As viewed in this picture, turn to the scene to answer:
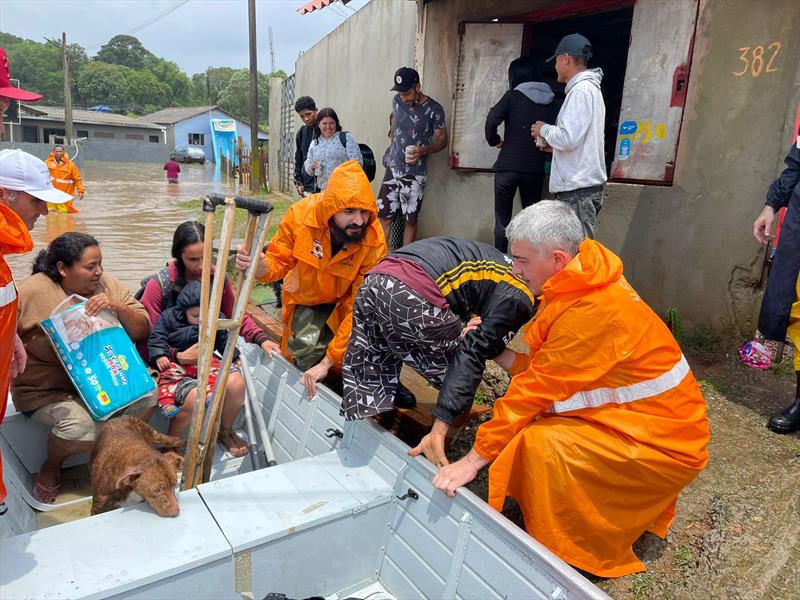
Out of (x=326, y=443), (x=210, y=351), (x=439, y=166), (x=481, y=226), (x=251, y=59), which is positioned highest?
(x=251, y=59)

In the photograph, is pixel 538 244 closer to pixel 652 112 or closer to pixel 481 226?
pixel 652 112

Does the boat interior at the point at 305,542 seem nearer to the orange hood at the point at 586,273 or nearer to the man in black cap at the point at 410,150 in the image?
the orange hood at the point at 586,273

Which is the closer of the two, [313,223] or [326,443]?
[326,443]

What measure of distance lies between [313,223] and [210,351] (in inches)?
41.3

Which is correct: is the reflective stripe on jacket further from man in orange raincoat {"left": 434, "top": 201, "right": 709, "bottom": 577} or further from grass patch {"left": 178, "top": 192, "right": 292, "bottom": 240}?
man in orange raincoat {"left": 434, "top": 201, "right": 709, "bottom": 577}

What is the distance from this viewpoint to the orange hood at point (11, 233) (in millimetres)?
1812

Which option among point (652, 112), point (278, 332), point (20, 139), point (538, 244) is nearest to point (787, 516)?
point (538, 244)

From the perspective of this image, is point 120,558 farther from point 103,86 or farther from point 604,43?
point 103,86

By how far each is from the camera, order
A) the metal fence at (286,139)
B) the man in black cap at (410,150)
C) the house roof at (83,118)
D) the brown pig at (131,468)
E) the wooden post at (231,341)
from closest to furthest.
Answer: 1. the brown pig at (131,468)
2. the wooden post at (231,341)
3. the man in black cap at (410,150)
4. the metal fence at (286,139)
5. the house roof at (83,118)

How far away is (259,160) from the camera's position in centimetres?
1908

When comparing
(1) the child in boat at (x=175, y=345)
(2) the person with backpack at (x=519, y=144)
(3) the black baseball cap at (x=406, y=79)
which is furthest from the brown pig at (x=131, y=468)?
(3) the black baseball cap at (x=406, y=79)

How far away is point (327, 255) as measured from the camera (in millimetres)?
3172

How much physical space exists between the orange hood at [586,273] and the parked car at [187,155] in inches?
1733

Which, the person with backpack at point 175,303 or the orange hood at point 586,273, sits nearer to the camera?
the orange hood at point 586,273
